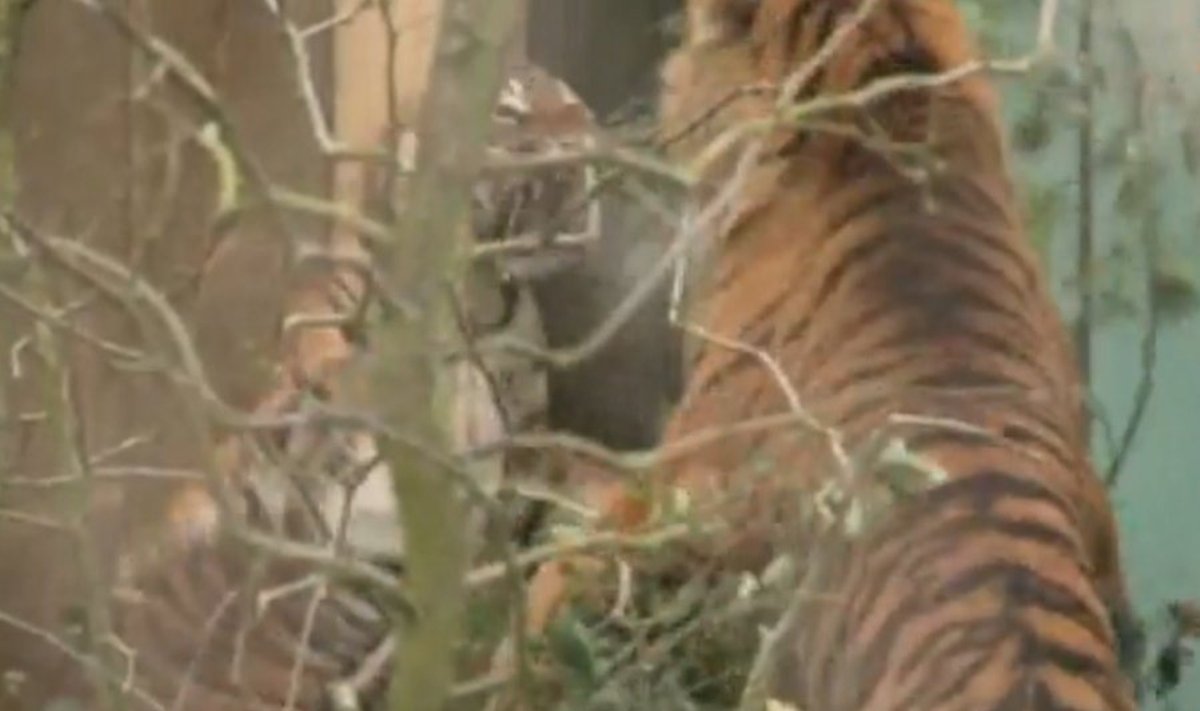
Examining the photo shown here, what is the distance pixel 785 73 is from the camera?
6.22 ft

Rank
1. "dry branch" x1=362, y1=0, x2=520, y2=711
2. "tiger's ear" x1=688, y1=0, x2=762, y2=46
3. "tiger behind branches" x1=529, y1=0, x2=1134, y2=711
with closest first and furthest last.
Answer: "dry branch" x1=362, y1=0, x2=520, y2=711 < "tiger behind branches" x1=529, y1=0, x2=1134, y2=711 < "tiger's ear" x1=688, y1=0, x2=762, y2=46

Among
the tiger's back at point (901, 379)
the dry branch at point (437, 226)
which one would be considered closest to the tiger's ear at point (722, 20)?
the tiger's back at point (901, 379)

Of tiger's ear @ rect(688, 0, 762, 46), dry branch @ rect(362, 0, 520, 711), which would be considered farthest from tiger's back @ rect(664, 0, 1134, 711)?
dry branch @ rect(362, 0, 520, 711)

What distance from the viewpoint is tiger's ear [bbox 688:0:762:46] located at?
1.97m

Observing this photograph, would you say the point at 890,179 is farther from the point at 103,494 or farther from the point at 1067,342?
the point at 103,494

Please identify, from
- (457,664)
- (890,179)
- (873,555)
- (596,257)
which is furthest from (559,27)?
(457,664)

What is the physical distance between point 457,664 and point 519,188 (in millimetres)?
865

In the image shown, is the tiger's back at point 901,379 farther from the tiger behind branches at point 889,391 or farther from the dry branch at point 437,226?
the dry branch at point 437,226

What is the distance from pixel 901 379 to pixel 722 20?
1.50 ft

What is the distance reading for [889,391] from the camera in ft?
5.44

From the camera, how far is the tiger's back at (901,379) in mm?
1396

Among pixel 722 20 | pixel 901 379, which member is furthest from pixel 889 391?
pixel 722 20

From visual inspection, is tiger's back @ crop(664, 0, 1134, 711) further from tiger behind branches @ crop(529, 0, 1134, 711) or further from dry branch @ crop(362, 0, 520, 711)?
dry branch @ crop(362, 0, 520, 711)

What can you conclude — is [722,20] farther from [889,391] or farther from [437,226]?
[437,226]
